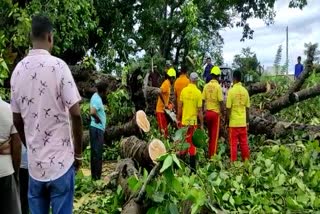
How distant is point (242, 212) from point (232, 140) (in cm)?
309

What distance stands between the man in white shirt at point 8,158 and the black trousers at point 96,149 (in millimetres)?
3398

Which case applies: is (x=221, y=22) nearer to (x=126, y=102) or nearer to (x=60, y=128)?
(x=126, y=102)

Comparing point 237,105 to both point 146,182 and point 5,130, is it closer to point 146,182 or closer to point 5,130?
point 146,182

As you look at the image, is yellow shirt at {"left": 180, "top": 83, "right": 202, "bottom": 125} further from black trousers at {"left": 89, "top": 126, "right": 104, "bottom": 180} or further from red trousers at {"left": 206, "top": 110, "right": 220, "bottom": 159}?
black trousers at {"left": 89, "top": 126, "right": 104, "bottom": 180}

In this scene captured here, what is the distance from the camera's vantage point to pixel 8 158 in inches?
143

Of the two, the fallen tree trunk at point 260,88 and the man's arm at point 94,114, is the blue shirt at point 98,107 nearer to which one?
the man's arm at point 94,114

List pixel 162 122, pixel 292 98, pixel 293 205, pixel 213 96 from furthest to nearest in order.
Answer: pixel 292 98
pixel 162 122
pixel 213 96
pixel 293 205

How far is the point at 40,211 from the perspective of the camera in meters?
3.32

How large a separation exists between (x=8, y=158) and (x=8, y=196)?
0.26 meters

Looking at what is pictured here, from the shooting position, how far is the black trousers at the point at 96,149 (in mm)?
7086

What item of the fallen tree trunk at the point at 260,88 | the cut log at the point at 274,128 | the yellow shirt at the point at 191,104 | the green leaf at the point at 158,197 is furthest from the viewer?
the fallen tree trunk at the point at 260,88

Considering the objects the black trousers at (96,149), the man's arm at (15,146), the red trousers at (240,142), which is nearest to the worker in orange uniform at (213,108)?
the red trousers at (240,142)

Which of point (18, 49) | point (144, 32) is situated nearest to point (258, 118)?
point (18, 49)

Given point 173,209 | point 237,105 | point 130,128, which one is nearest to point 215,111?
point 237,105
